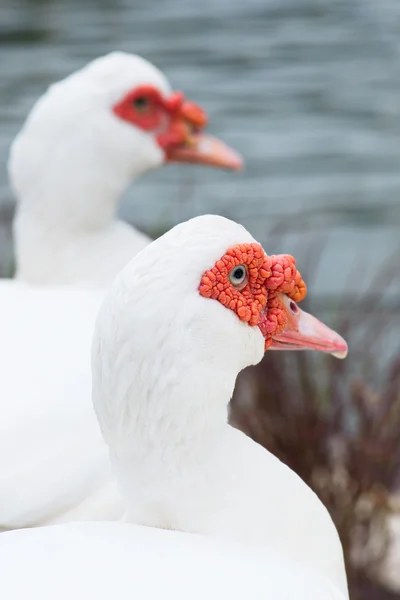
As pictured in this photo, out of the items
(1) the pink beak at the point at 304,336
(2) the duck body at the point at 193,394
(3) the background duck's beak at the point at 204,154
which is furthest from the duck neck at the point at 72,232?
(2) the duck body at the point at 193,394

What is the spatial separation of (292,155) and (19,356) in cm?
575

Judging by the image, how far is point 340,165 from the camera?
8680mm

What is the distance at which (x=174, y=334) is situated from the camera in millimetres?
2398

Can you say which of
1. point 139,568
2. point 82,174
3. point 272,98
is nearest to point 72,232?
point 82,174

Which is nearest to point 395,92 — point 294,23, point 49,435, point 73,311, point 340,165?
point 340,165

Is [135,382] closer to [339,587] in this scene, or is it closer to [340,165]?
[339,587]

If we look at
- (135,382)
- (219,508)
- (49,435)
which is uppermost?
(135,382)

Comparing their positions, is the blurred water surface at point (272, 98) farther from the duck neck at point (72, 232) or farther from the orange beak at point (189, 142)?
the duck neck at point (72, 232)

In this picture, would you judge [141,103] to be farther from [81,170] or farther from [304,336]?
[304,336]

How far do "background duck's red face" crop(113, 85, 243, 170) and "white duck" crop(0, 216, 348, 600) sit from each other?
1.85 meters

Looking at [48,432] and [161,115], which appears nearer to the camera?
[48,432]

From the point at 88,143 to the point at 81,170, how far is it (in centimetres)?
10

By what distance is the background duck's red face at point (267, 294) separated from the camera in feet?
8.12

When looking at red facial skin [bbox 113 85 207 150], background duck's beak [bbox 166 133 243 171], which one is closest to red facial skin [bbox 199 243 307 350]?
red facial skin [bbox 113 85 207 150]
